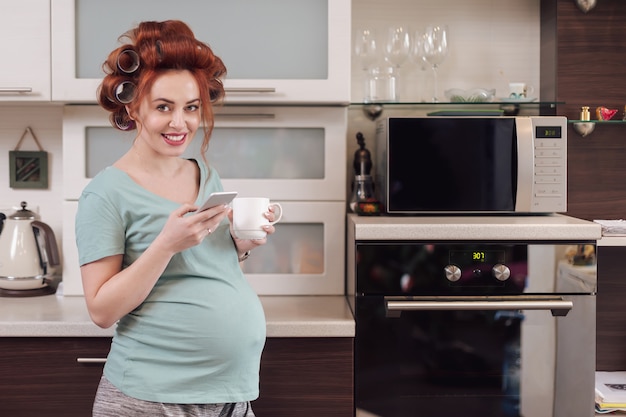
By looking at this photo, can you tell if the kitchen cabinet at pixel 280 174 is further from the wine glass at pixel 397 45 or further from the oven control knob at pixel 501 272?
the oven control knob at pixel 501 272

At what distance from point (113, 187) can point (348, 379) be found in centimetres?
82

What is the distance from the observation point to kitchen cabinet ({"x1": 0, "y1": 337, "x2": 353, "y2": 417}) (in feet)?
5.98

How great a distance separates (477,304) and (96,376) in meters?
0.99

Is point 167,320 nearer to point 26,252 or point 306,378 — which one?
point 306,378

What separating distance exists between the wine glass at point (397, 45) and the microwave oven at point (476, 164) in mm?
328

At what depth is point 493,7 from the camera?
7.73ft

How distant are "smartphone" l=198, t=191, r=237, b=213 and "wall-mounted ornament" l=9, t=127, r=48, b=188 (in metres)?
1.23

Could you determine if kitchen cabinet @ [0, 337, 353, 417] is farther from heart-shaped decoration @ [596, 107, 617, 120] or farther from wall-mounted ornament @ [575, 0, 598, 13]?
wall-mounted ornament @ [575, 0, 598, 13]

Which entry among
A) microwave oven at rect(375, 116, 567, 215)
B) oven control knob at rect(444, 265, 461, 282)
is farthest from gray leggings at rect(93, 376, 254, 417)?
microwave oven at rect(375, 116, 567, 215)

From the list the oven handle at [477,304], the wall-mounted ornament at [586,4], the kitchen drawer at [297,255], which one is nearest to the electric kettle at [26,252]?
the kitchen drawer at [297,255]

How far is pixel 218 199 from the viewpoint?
4.26ft

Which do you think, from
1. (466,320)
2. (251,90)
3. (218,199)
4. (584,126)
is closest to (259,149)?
(251,90)

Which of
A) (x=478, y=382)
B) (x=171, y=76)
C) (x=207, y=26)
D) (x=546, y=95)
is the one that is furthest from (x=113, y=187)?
(x=546, y=95)

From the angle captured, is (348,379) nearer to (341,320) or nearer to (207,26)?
(341,320)
